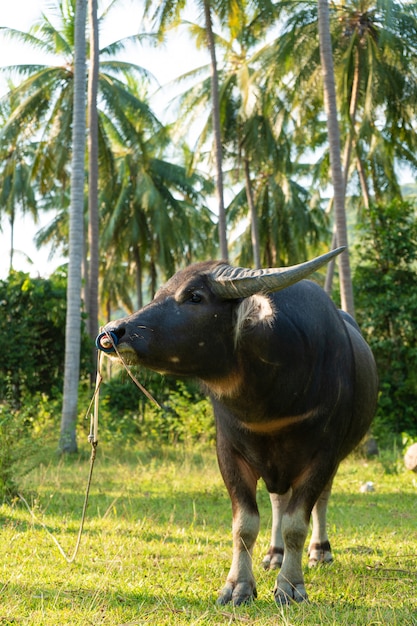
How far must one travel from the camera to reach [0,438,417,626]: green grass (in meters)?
3.69

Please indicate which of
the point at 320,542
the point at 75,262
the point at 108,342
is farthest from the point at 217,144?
the point at 108,342

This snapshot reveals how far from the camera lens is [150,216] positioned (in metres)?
26.2

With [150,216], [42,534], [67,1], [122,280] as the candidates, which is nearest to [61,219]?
[122,280]

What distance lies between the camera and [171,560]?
5066mm

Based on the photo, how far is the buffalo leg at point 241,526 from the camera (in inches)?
159

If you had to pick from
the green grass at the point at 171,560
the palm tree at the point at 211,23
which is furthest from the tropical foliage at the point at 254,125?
the green grass at the point at 171,560

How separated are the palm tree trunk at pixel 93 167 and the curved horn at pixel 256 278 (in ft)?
44.8

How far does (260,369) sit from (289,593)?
1.32 meters

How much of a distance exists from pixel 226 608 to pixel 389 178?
22.5 metres

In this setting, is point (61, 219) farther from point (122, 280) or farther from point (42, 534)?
point (42, 534)

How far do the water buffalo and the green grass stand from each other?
0.38m

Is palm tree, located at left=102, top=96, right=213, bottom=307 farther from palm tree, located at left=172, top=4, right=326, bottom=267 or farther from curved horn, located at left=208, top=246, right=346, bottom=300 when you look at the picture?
curved horn, located at left=208, top=246, right=346, bottom=300

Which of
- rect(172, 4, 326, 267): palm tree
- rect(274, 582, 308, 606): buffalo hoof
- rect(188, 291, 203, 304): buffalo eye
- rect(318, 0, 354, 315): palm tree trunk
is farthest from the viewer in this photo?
rect(172, 4, 326, 267): palm tree

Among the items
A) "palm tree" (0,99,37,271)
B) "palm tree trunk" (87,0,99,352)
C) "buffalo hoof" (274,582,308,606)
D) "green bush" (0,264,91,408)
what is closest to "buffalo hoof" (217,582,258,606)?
"buffalo hoof" (274,582,308,606)
